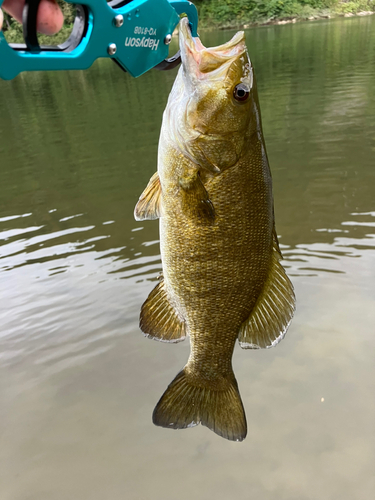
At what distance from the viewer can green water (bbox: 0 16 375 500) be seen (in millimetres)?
2914

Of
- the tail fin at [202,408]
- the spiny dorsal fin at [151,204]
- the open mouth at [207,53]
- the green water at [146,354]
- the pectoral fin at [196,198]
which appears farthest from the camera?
the green water at [146,354]

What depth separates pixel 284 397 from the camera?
3.31 m

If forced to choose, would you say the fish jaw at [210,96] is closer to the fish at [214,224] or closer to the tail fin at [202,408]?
the fish at [214,224]

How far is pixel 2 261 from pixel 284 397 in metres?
3.97

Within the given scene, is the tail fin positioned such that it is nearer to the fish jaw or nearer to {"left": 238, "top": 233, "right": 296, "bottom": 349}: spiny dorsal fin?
{"left": 238, "top": 233, "right": 296, "bottom": 349}: spiny dorsal fin

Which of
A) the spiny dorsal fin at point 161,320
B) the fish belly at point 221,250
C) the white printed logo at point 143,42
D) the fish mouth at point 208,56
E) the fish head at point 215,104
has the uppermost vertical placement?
the white printed logo at point 143,42

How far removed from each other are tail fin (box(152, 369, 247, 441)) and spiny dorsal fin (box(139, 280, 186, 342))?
0.72 feet

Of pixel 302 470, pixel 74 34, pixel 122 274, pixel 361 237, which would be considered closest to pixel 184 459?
pixel 302 470

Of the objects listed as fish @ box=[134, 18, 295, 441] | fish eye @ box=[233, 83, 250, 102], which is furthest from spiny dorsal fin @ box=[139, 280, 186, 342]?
fish eye @ box=[233, 83, 250, 102]

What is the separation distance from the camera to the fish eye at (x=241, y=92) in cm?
147

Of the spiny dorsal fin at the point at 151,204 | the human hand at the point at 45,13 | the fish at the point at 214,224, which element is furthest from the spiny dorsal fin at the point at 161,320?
the human hand at the point at 45,13

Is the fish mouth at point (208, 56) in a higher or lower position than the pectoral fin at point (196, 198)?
higher

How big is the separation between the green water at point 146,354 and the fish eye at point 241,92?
8.00ft

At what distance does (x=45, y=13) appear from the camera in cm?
150
